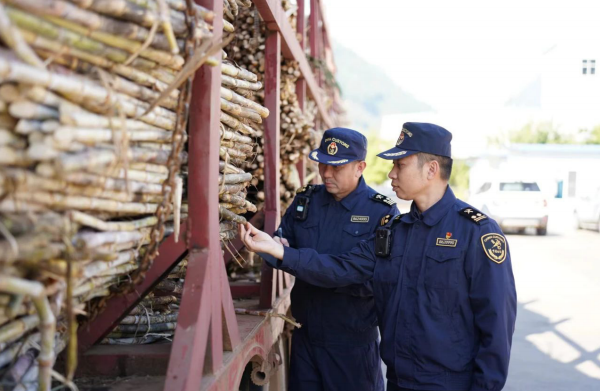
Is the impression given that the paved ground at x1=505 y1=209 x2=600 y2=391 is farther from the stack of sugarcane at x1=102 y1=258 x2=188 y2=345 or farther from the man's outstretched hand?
the stack of sugarcane at x1=102 y1=258 x2=188 y2=345

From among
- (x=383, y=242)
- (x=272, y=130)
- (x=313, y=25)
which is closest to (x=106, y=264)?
(x=383, y=242)

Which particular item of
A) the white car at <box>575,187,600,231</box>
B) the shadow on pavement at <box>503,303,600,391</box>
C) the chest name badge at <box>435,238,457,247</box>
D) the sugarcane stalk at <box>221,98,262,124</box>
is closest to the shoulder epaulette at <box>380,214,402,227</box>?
the chest name badge at <box>435,238,457,247</box>

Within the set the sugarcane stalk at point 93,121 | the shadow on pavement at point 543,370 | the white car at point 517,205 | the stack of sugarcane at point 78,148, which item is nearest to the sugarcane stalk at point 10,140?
the stack of sugarcane at point 78,148

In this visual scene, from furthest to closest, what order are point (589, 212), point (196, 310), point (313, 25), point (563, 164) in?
point (563, 164) → point (589, 212) → point (313, 25) → point (196, 310)

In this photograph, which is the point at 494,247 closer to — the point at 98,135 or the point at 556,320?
the point at 98,135

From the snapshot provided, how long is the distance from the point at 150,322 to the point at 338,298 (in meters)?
1.25

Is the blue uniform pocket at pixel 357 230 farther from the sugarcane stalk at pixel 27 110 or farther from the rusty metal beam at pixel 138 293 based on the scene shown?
the sugarcane stalk at pixel 27 110

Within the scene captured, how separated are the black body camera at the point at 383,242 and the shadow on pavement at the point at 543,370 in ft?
12.6

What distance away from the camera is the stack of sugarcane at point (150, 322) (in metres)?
3.04

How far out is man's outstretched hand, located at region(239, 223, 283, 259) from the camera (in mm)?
3381

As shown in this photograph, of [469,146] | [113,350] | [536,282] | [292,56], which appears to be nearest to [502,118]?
[469,146]

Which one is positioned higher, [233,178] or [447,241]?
[233,178]

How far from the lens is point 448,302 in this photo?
2906 millimetres

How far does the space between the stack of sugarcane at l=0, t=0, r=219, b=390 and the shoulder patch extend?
4.44 ft
